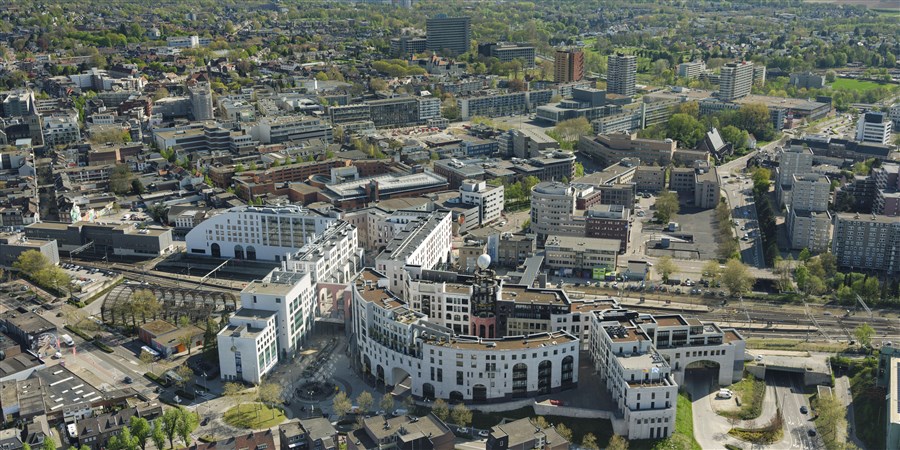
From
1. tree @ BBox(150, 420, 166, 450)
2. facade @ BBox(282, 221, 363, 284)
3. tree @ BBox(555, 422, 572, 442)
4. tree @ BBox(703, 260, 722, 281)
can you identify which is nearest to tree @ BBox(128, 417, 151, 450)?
A: tree @ BBox(150, 420, 166, 450)

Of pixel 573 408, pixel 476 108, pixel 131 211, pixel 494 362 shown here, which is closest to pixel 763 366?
pixel 573 408

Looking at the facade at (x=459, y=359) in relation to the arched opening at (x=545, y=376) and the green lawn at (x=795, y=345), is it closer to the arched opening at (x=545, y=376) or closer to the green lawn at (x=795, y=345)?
the arched opening at (x=545, y=376)

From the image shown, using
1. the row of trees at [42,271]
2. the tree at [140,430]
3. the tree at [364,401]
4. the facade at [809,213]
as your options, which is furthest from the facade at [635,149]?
the tree at [140,430]

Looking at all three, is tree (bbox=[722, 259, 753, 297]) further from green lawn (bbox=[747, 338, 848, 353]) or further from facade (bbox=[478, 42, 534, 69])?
facade (bbox=[478, 42, 534, 69])

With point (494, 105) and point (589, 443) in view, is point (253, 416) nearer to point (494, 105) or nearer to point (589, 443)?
point (589, 443)

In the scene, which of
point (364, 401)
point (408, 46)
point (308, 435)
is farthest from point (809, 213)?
point (408, 46)
